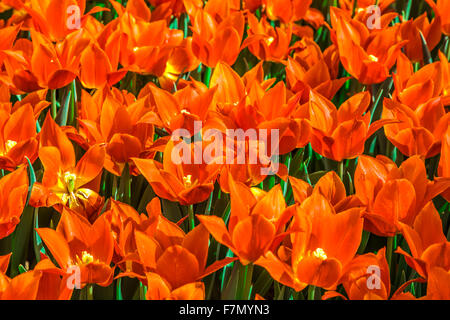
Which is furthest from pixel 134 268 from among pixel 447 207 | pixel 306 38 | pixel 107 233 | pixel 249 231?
pixel 306 38

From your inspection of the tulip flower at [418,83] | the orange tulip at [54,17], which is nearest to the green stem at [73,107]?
the orange tulip at [54,17]

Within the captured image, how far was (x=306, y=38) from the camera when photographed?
75.7 inches

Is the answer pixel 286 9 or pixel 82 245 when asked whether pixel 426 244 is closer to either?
pixel 82 245

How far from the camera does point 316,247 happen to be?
1.12m

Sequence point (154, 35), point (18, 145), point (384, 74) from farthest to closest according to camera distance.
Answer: point (154, 35)
point (384, 74)
point (18, 145)

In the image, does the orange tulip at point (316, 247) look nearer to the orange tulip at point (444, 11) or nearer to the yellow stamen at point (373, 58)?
the yellow stamen at point (373, 58)

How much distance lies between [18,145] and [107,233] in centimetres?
30

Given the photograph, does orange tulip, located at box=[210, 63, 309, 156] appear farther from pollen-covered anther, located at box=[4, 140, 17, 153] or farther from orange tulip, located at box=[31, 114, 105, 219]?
pollen-covered anther, located at box=[4, 140, 17, 153]

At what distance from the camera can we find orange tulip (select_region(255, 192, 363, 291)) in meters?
1.03

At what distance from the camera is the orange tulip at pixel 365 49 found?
1.62 m

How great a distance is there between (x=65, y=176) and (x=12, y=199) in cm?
18

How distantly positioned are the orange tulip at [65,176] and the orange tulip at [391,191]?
0.47 m

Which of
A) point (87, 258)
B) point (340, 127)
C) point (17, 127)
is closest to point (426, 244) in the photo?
point (340, 127)
